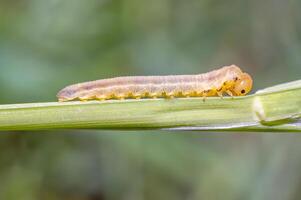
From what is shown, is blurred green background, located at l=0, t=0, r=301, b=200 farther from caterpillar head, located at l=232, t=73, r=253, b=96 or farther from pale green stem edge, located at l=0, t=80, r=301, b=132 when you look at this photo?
pale green stem edge, located at l=0, t=80, r=301, b=132

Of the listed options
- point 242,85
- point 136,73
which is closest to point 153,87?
point 242,85

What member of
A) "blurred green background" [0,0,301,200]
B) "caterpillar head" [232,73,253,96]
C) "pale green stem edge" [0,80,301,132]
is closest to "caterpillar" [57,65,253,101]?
"caterpillar head" [232,73,253,96]

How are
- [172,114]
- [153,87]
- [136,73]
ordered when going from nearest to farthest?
1. [172,114]
2. [153,87]
3. [136,73]

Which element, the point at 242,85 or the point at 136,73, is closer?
the point at 242,85

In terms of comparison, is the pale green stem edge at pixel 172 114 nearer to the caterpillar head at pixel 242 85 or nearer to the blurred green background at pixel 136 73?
the caterpillar head at pixel 242 85

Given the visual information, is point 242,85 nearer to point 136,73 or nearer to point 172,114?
point 172,114

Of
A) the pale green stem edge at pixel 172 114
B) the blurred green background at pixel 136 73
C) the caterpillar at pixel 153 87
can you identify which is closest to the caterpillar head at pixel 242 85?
the caterpillar at pixel 153 87

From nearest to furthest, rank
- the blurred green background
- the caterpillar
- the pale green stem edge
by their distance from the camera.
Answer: the pale green stem edge, the caterpillar, the blurred green background
